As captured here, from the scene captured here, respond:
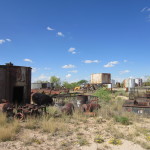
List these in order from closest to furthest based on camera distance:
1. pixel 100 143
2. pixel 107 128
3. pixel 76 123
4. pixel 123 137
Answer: pixel 100 143, pixel 123 137, pixel 107 128, pixel 76 123

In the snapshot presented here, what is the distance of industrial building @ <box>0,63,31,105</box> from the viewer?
11062mm

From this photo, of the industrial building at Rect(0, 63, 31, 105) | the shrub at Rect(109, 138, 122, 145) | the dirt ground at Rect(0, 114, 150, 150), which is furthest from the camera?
the industrial building at Rect(0, 63, 31, 105)

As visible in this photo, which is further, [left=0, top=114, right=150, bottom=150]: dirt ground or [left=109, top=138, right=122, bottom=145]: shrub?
[left=109, top=138, right=122, bottom=145]: shrub

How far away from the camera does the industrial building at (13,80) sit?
11.1 m

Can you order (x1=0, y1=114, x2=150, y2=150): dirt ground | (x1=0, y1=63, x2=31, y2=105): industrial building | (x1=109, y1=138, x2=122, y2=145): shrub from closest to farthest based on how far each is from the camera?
1. (x1=0, y1=114, x2=150, y2=150): dirt ground
2. (x1=109, y1=138, x2=122, y2=145): shrub
3. (x1=0, y1=63, x2=31, y2=105): industrial building

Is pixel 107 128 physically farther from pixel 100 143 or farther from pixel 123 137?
pixel 100 143

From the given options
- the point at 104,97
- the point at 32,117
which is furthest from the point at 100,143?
the point at 104,97

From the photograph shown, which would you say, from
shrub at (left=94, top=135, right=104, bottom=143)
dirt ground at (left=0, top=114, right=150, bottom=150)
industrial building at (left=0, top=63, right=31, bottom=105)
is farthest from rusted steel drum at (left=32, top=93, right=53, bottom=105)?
shrub at (left=94, top=135, right=104, bottom=143)

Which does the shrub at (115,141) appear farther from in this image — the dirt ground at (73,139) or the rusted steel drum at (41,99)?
the rusted steel drum at (41,99)

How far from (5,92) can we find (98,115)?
6.07 metres

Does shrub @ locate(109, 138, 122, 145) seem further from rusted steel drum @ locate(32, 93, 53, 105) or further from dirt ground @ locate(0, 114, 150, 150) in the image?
rusted steel drum @ locate(32, 93, 53, 105)

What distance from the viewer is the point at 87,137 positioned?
6465mm

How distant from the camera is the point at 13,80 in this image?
1154cm

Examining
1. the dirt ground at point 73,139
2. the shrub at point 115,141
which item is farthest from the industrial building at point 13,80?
the shrub at point 115,141
